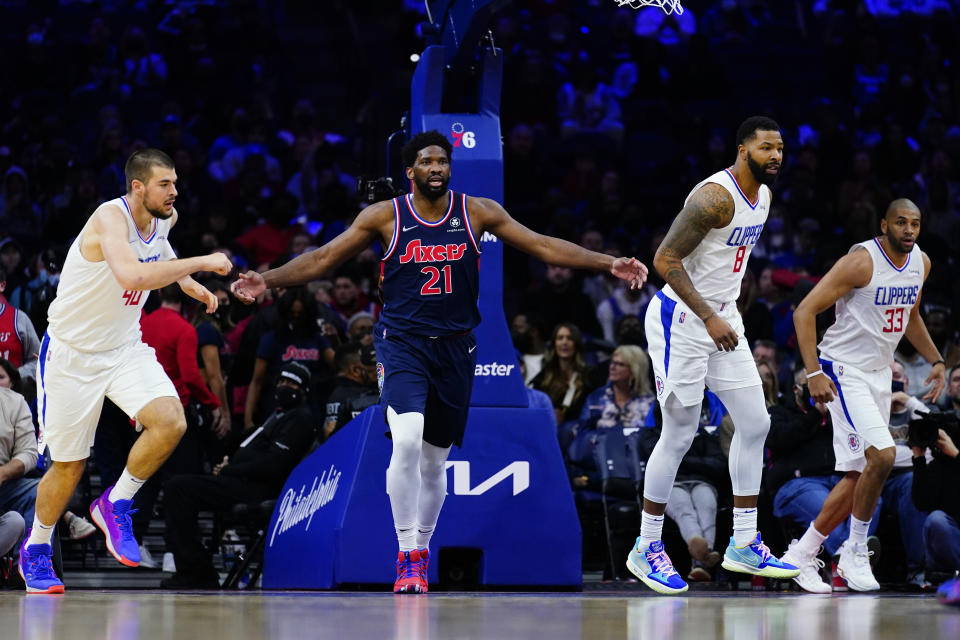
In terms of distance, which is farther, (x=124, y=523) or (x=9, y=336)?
(x=9, y=336)

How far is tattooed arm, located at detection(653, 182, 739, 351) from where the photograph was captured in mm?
7172

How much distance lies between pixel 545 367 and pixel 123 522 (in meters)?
4.93

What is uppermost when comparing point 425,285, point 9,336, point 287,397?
point 9,336

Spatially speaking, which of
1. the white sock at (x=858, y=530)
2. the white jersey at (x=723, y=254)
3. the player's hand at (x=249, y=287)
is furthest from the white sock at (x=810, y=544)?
the player's hand at (x=249, y=287)

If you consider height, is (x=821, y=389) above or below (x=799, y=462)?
above

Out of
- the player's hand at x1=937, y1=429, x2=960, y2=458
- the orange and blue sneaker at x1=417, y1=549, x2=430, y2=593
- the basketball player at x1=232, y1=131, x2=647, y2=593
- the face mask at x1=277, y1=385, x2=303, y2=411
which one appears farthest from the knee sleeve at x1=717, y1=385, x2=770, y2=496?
the face mask at x1=277, y1=385, x2=303, y2=411

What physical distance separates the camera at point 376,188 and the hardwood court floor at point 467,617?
2698 mm

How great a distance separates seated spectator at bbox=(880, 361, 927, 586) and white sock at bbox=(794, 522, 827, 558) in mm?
1389

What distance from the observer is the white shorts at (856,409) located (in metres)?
8.30

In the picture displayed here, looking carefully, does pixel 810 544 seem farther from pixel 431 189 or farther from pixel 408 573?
pixel 431 189

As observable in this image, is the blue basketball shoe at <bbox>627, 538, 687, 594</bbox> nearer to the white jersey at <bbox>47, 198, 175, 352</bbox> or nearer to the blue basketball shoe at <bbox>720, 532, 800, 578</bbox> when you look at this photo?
the blue basketball shoe at <bbox>720, 532, 800, 578</bbox>

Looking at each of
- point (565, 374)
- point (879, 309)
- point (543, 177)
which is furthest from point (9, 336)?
point (543, 177)

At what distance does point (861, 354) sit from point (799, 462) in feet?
6.15

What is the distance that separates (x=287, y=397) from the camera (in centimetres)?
1053
